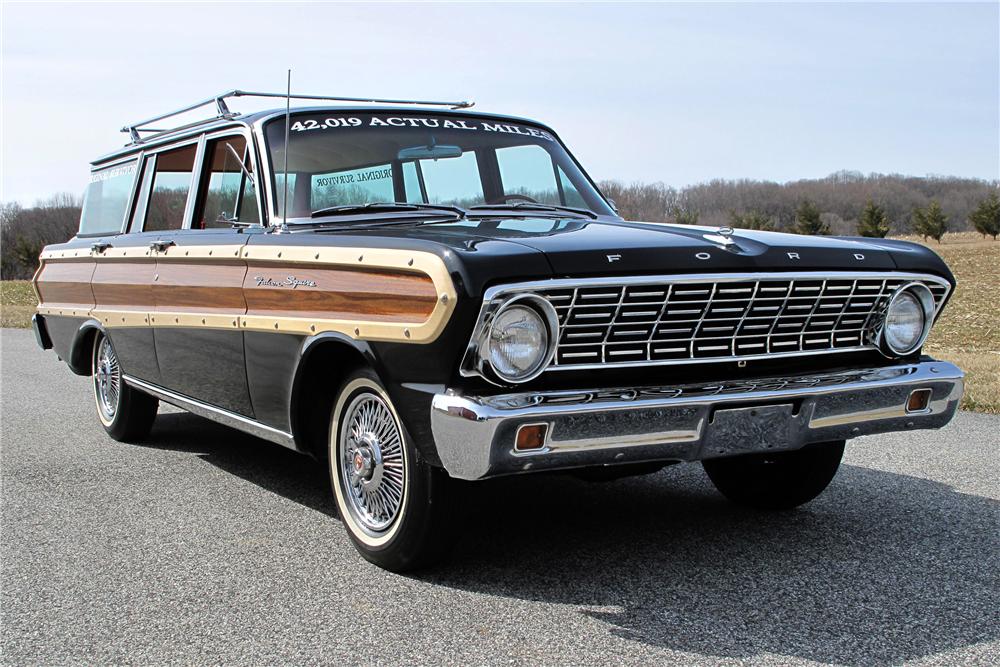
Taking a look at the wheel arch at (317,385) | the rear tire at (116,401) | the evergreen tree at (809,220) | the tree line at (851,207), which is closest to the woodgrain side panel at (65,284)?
the rear tire at (116,401)

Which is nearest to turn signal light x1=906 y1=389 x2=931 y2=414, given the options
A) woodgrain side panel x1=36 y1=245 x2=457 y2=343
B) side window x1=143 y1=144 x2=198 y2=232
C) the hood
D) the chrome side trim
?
the hood

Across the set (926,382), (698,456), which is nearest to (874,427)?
(926,382)

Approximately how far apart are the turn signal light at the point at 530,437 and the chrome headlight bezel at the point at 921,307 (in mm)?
1666

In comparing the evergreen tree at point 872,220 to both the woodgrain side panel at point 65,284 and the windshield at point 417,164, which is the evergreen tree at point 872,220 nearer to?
the woodgrain side panel at point 65,284

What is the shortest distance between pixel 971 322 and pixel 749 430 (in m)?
22.5

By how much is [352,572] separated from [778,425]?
5.53ft

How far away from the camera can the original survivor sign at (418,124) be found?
5.05 m

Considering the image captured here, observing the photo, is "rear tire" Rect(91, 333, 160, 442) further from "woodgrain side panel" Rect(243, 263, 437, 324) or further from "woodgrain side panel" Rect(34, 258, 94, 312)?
"woodgrain side panel" Rect(243, 263, 437, 324)

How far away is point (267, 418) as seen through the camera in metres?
4.73

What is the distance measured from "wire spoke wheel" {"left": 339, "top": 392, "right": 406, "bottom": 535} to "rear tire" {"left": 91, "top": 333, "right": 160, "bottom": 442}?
266 cm

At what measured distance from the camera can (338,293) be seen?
13.3 feet

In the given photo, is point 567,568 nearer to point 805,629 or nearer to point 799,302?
point 805,629

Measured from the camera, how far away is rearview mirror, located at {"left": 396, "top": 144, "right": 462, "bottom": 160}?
5.08 m

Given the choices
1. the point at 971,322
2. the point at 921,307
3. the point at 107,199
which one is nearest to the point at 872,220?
the point at 971,322
